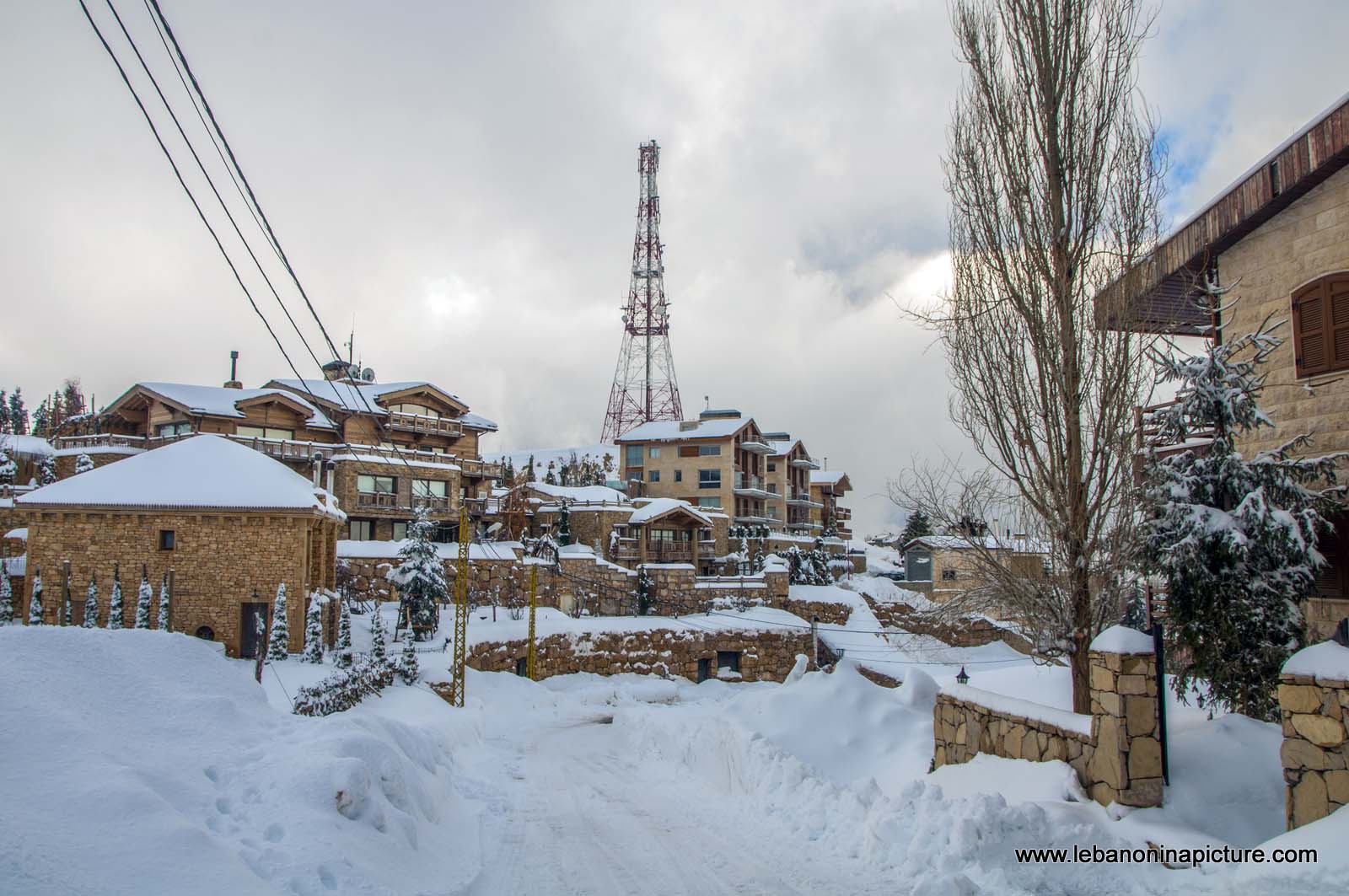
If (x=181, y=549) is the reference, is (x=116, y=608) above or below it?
below

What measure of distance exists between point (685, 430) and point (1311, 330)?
4270 cm

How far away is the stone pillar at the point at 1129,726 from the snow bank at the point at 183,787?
6.02 meters

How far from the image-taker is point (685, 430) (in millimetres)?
54250

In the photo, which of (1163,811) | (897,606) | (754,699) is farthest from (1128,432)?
(897,606)

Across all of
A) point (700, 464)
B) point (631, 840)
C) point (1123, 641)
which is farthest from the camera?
point (700, 464)

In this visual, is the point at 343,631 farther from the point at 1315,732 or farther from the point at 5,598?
the point at 1315,732

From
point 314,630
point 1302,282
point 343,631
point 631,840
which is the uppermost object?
point 1302,282

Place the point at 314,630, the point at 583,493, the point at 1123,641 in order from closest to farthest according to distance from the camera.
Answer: the point at 1123,641
the point at 314,630
the point at 583,493

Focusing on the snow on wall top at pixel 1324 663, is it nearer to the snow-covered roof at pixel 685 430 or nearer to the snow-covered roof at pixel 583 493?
the snow-covered roof at pixel 583 493

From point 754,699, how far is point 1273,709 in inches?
300

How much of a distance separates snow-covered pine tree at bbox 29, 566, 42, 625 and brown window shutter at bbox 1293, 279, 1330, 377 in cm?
2850

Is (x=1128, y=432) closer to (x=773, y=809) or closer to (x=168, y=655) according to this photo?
(x=773, y=809)

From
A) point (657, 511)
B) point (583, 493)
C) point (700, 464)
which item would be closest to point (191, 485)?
point (657, 511)

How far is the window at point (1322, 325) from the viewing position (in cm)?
1204
